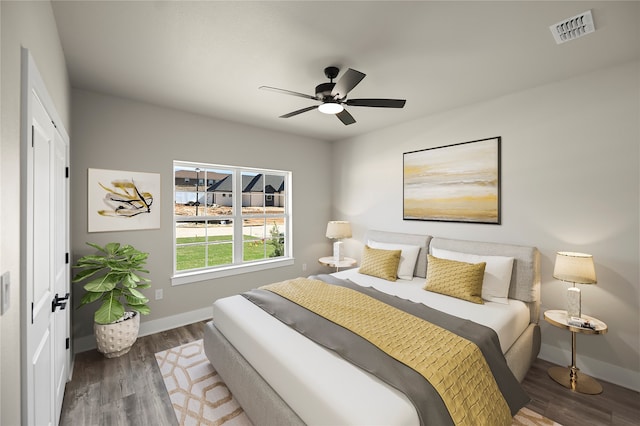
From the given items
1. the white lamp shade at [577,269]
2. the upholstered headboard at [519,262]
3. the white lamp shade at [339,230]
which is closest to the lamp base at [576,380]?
the upholstered headboard at [519,262]

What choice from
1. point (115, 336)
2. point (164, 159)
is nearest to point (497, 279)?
point (115, 336)

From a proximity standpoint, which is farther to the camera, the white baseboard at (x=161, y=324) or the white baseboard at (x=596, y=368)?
the white baseboard at (x=161, y=324)

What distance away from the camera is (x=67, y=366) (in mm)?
2389

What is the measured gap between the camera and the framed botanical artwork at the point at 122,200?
2.94 metres

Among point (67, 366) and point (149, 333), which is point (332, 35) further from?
point (149, 333)

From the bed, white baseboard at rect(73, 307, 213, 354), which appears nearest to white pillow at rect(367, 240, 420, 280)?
the bed

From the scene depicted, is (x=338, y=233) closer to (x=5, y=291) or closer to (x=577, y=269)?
(x=577, y=269)

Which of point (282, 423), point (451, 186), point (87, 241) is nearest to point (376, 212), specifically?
point (451, 186)

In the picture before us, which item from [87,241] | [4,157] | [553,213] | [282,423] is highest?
[4,157]

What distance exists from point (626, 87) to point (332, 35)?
8.17ft

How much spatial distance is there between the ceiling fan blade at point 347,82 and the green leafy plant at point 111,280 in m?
→ 2.49

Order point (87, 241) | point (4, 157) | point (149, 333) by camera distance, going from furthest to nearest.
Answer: point (149, 333) < point (87, 241) < point (4, 157)

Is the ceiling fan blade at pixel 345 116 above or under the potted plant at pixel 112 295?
above

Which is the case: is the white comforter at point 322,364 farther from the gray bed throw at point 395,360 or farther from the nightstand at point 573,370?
the nightstand at point 573,370
